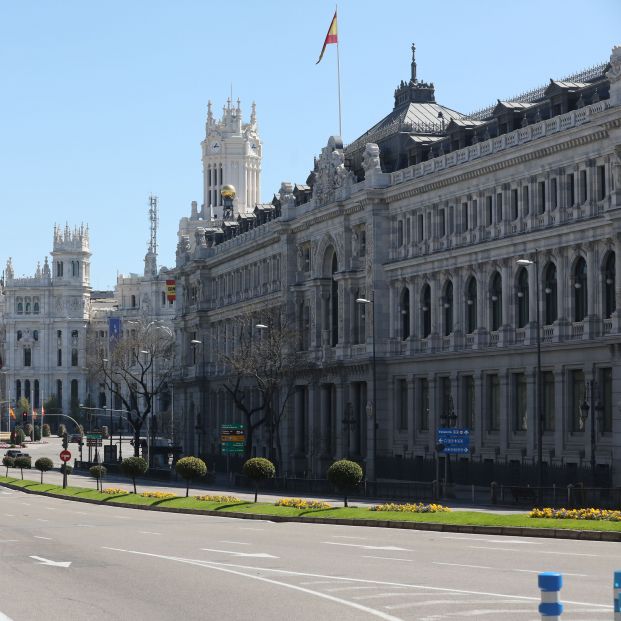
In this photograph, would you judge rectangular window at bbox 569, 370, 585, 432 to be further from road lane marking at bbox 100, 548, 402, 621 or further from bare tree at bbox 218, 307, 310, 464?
road lane marking at bbox 100, 548, 402, 621

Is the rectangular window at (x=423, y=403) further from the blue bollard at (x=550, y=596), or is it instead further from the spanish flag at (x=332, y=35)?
the blue bollard at (x=550, y=596)

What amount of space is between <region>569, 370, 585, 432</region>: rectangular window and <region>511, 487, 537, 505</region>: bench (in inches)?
460

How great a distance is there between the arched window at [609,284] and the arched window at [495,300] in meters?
10.4

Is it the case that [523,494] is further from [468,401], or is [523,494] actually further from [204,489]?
[204,489]

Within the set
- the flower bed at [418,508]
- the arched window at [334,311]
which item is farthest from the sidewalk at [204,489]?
the arched window at [334,311]

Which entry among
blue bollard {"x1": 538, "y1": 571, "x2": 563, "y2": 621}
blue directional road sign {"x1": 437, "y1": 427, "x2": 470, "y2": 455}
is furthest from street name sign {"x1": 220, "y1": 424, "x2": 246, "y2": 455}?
blue bollard {"x1": 538, "y1": 571, "x2": 563, "y2": 621}

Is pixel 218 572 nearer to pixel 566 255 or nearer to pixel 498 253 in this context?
pixel 566 255

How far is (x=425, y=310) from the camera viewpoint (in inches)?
3401

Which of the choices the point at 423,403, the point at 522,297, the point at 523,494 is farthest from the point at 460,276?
the point at 523,494

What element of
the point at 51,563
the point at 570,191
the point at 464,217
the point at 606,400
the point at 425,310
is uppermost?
the point at 464,217

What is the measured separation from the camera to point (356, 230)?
94562 millimetres

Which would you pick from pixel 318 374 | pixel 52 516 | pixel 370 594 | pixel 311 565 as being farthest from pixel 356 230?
pixel 370 594

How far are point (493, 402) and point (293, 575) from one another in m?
50.9

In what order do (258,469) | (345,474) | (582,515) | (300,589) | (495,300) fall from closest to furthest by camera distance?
(300,589) → (582,515) → (345,474) → (258,469) → (495,300)
